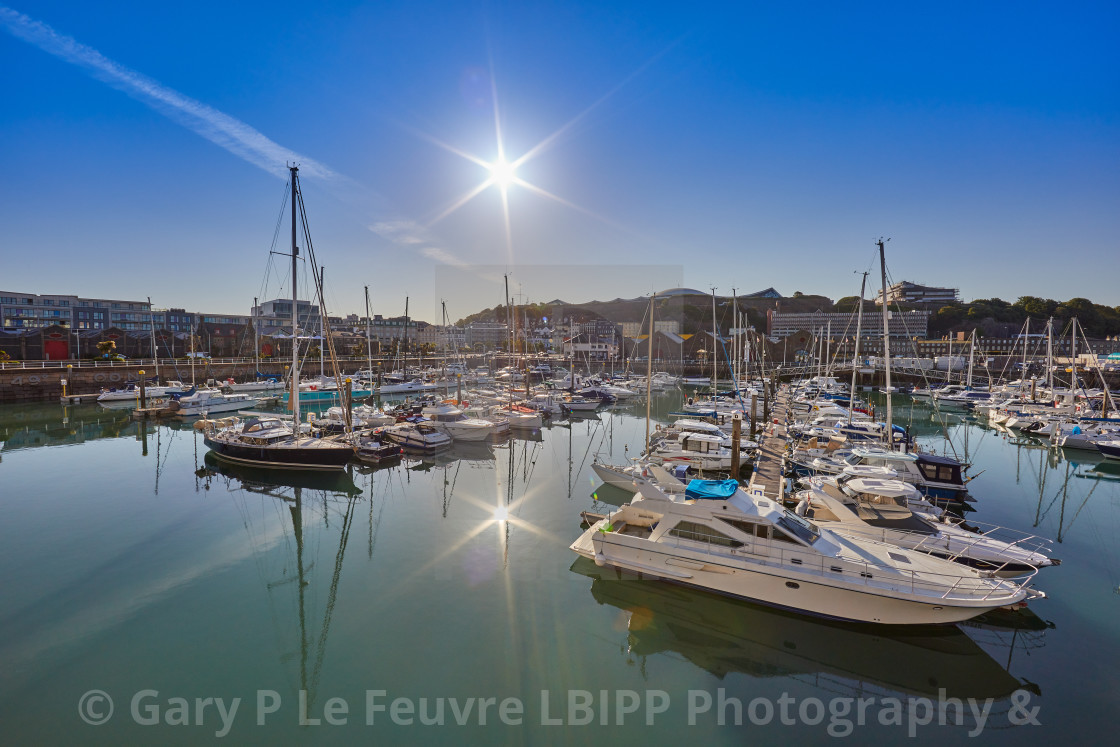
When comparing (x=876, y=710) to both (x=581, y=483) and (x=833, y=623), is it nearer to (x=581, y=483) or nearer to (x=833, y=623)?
(x=833, y=623)

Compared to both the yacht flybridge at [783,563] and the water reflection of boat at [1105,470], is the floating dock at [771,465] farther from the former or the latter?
the water reflection of boat at [1105,470]

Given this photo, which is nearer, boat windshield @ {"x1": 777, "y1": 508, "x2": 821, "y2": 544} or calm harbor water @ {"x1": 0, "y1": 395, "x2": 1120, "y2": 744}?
calm harbor water @ {"x1": 0, "y1": 395, "x2": 1120, "y2": 744}

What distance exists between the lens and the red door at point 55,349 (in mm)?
65562

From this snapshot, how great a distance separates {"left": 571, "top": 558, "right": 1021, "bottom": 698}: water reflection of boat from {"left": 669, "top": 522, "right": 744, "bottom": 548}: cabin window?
4.83 feet

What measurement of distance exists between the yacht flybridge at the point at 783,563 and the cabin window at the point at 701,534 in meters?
0.02

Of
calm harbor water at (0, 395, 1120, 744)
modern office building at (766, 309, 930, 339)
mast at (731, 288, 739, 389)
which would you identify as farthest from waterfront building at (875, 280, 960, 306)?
calm harbor water at (0, 395, 1120, 744)

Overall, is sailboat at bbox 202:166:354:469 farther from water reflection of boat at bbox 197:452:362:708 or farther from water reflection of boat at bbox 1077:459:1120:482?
water reflection of boat at bbox 1077:459:1120:482

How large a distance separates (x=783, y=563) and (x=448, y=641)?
7.81 m

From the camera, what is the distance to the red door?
215 ft

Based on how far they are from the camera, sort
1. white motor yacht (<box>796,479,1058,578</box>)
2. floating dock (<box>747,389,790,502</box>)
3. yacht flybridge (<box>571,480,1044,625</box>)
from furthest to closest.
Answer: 1. floating dock (<box>747,389,790,502</box>)
2. white motor yacht (<box>796,479,1058,578</box>)
3. yacht flybridge (<box>571,480,1044,625</box>)

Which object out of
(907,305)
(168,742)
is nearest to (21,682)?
(168,742)

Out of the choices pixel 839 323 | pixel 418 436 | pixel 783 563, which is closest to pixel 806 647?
pixel 783 563

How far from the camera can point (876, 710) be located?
876cm

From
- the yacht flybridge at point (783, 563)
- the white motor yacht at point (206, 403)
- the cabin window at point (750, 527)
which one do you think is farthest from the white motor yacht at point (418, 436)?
the white motor yacht at point (206, 403)
